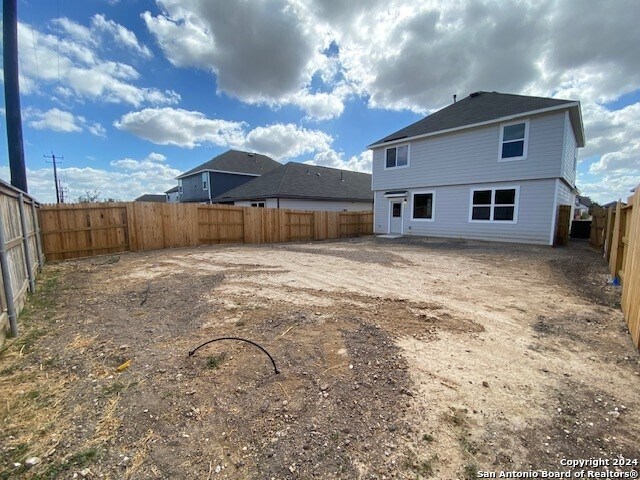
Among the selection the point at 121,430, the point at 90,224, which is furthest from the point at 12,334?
the point at 90,224

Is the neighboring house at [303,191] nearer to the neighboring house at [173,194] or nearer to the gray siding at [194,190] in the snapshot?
the gray siding at [194,190]

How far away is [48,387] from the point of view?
2418 millimetres

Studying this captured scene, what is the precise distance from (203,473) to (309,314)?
8.00 ft

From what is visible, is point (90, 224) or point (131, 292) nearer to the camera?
point (131, 292)

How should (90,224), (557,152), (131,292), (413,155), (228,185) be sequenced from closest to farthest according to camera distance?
(131,292)
(90,224)
(557,152)
(413,155)
(228,185)

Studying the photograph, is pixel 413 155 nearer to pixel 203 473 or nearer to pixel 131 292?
pixel 131 292

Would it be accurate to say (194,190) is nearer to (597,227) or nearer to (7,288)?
(7,288)

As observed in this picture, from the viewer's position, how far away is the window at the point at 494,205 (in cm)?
1162

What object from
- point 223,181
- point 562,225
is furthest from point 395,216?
point 223,181

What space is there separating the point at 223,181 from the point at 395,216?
56.5 feet

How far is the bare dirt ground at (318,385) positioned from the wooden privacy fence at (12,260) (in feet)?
0.98

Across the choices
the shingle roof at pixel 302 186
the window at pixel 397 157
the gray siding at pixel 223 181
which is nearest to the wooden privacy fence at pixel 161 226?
the window at pixel 397 157

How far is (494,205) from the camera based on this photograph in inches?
476

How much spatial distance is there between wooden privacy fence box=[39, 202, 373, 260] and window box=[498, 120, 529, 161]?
883 cm
